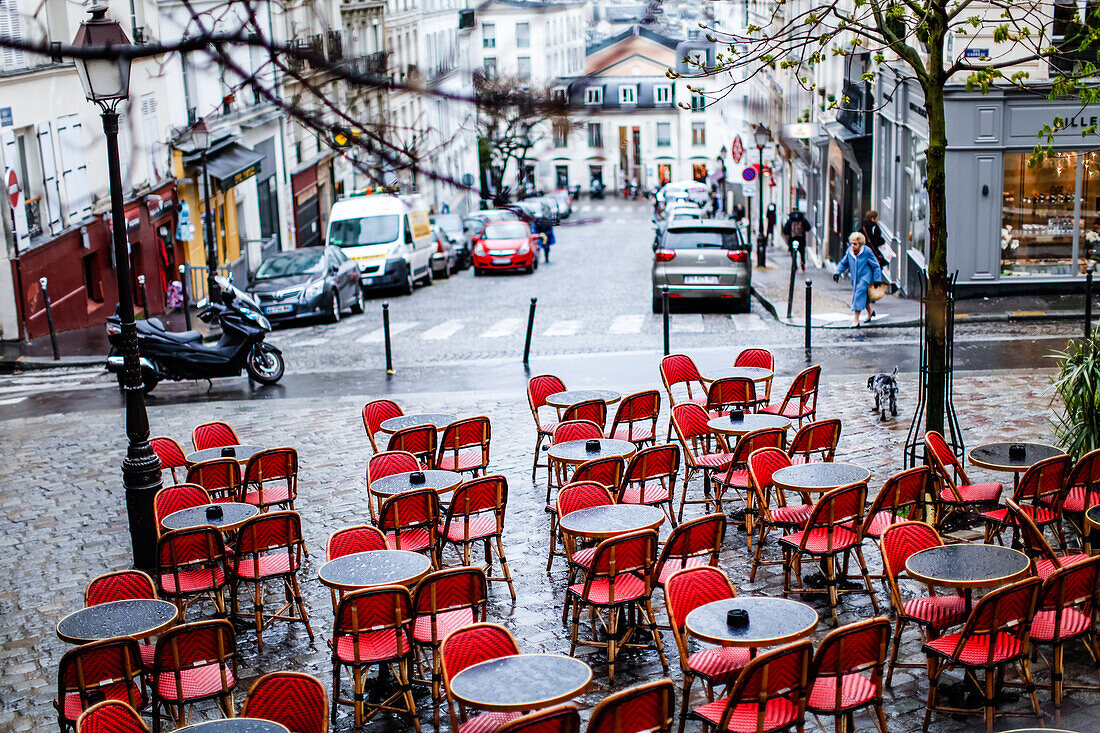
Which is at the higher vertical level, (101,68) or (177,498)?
(101,68)

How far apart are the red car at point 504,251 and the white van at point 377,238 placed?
16.1ft

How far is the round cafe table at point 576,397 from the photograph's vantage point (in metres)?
12.2

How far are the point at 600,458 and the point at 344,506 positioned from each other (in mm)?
2959

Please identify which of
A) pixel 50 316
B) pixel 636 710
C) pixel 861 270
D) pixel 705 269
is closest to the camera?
pixel 636 710

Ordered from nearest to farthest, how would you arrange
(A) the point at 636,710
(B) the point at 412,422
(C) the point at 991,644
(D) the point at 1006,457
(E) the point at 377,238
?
(A) the point at 636,710
(C) the point at 991,644
(D) the point at 1006,457
(B) the point at 412,422
(E) the point at 377,238

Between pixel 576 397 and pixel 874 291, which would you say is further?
pixel 874 291

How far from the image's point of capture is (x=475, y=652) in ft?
21.2

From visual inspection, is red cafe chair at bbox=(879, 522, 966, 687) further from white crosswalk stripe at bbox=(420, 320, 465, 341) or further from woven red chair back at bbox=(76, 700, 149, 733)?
white crosswalk stripe at bbox=(420, 320, 465, 341)

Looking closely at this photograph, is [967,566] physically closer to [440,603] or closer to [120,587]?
[440,603]

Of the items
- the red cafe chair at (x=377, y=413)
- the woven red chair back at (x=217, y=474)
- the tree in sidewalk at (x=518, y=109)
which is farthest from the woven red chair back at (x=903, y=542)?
the red cafe chair at (x=377, y=413)

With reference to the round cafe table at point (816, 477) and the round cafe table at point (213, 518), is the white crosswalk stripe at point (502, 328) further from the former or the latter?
the round cafe table at point (816, 477)

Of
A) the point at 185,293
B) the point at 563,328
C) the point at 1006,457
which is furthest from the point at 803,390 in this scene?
the point at 185,293

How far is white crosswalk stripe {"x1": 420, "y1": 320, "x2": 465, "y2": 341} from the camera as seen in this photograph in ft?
75.6

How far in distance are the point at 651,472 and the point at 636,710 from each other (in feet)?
13.8
